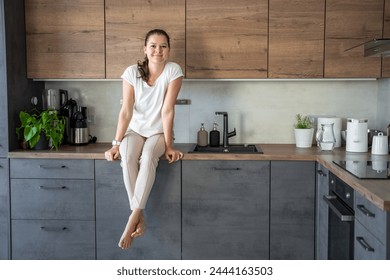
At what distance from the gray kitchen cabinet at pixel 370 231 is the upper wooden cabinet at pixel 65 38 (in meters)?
1.93

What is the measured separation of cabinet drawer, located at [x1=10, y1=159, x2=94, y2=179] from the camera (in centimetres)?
291

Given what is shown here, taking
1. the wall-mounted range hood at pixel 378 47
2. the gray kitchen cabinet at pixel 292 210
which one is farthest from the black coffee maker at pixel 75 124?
the wall-mounted range hood at pixel 378 47

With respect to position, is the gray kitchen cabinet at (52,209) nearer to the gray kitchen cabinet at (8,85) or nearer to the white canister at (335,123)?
the gray kitchen cabinet at (8,85)

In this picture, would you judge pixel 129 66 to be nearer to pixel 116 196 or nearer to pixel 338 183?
pixel 116 196

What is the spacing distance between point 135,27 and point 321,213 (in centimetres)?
168

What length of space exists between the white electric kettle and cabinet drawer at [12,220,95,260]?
5.72 feet

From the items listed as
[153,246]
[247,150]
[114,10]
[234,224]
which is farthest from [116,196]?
[114,10]

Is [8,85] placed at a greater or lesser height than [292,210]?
greater

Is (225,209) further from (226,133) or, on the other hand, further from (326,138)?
(326,138)

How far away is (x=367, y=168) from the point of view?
2271mm

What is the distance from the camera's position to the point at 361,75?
120 inches

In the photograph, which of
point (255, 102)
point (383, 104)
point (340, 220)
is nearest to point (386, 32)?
point (383, 104)

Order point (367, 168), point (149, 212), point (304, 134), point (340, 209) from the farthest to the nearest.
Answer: point (304, 134) < point (149, 212) < point (367, 168) < point (340, 209)

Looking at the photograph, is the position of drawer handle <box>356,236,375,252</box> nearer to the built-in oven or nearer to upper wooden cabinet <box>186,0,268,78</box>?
the built-in oven
